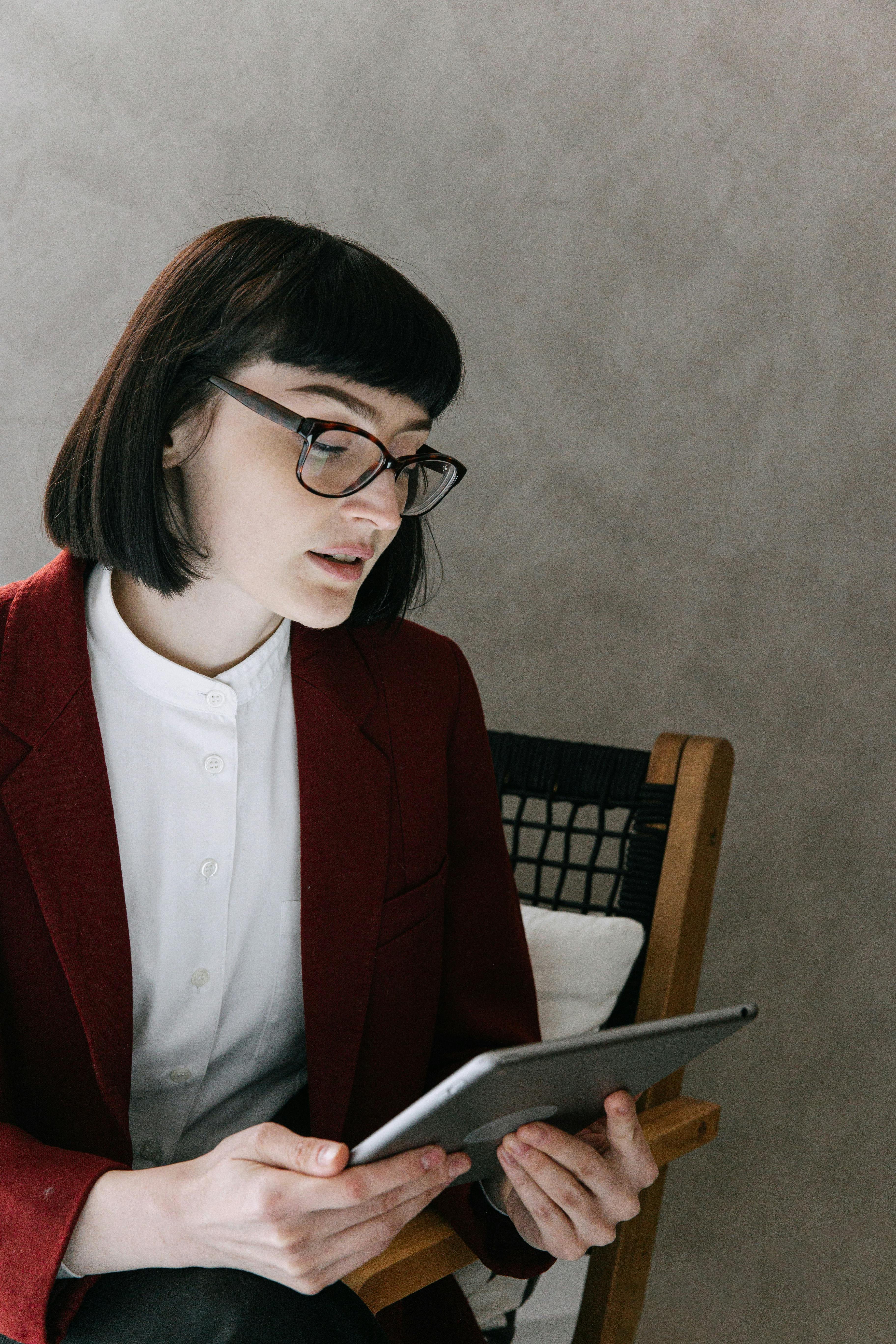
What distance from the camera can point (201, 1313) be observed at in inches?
31.7

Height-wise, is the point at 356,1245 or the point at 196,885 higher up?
the point at 196,885

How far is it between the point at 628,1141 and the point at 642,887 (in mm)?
513

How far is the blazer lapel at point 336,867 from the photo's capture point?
107cm

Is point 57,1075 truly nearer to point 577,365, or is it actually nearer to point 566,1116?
point 566,1116

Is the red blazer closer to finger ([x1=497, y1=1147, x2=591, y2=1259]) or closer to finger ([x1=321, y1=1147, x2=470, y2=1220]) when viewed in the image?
finger ([x1=497, y1=1147, x2=591, y2=1259])

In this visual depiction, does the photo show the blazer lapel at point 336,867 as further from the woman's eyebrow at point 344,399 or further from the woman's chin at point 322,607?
the woman's eyebrow at point 344,399

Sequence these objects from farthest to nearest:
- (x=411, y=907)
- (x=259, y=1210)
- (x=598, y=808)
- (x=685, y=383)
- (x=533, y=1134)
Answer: (x=685, y=383)
(x=598, y=808)
(x=411, y=907)
(x=533, y=1134)
(x=259, y=1210)

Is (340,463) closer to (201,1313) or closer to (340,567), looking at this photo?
(340,567)

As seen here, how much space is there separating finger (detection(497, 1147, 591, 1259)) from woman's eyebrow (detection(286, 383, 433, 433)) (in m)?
0.62

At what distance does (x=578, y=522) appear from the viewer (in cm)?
192

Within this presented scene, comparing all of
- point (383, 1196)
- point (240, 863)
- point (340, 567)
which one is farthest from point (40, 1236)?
point (340, 567)

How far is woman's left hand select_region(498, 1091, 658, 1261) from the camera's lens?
0.92 metres

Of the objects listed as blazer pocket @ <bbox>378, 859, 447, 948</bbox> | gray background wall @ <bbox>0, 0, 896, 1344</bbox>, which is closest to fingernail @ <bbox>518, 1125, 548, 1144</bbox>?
blazer pocket @ <bbox>378, 859, 447, 948</bbox>

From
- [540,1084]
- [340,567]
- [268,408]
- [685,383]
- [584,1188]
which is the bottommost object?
[584,1188]
